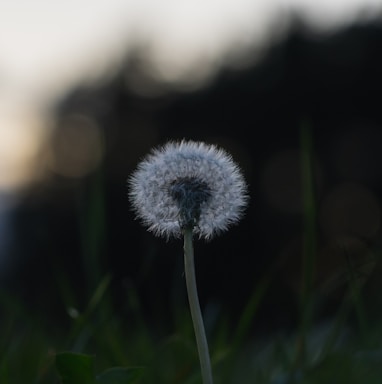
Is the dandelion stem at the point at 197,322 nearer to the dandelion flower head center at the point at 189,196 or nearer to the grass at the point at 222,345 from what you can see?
the dandelion flower head center at the point at 189,196

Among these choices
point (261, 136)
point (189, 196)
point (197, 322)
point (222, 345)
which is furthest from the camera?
point (261, 136)

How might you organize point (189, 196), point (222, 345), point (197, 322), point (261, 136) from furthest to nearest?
point (261, 136) < point (222, 345) < point (189, 196) < point (197, 322)

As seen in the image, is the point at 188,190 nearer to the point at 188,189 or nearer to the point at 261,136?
the point at 188,189

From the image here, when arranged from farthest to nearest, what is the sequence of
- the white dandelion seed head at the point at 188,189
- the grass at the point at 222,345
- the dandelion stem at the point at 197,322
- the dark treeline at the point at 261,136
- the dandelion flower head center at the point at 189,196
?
the dark treeline at the point at 261,136, the grass at the point at 222,345, the white dandelion seed head at the point at 188,189, the dandelion flower head center at the point at 189,196, the dandelion stem at the point at 197,322

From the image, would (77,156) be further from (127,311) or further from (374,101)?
(127,311)

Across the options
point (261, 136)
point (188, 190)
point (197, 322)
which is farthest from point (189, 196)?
point (261, 136)

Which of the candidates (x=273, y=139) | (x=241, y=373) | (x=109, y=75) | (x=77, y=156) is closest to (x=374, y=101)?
(x=273, y=139)

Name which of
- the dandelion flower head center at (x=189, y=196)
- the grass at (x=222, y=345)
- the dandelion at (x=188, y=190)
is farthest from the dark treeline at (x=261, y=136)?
the dandelion flower head center at (x=189, y=196)

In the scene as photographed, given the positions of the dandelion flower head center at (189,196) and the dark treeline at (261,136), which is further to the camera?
the dark treeline at (261,136)
